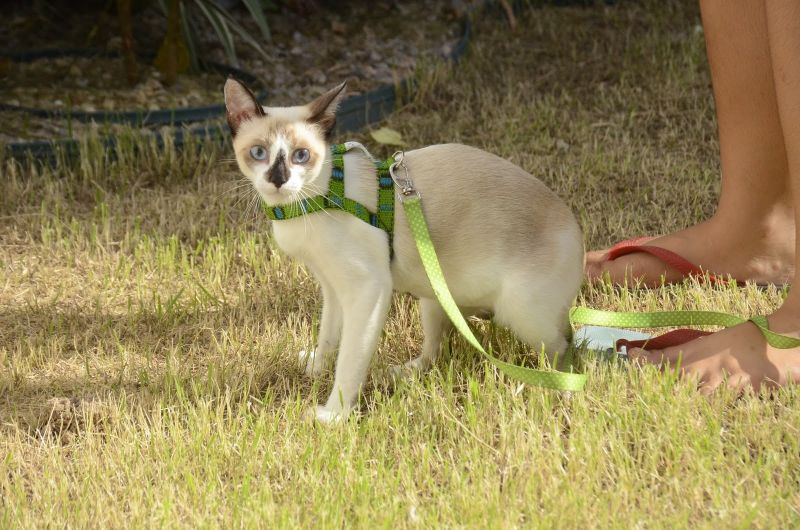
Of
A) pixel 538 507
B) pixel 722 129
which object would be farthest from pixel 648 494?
pixel 722 129

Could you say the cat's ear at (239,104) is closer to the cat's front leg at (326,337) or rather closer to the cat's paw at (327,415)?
the cat's front leg at (326,337)

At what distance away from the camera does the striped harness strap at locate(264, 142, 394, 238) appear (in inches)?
96.4

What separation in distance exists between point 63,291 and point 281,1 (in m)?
2.79

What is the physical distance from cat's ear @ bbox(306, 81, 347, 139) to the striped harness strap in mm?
96

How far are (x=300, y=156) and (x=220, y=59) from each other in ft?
9.62

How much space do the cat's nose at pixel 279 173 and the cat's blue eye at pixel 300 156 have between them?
0.15 ft

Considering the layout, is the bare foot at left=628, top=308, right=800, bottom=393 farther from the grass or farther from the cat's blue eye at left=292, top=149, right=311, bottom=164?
the cat's blue eye at left=292, top=149, right=311, bottom=164

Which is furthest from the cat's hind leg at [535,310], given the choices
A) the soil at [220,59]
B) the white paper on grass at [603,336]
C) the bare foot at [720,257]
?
the soil at [220,59]

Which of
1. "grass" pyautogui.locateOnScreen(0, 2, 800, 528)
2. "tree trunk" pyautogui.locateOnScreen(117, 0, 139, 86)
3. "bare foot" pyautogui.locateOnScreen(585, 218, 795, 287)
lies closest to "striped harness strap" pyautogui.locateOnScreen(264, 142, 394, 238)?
"grass" pyautogui.locateOnScreen(0, 2, 800, 528)

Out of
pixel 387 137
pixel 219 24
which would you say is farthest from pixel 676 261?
pixel 219 24

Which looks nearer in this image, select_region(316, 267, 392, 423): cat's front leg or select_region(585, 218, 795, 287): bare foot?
select_region(316, 267, 392, 423): cat's front leg

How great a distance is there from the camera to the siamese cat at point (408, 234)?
2438 mm

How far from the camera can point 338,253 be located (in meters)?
2.44

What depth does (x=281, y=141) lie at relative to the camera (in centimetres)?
240
